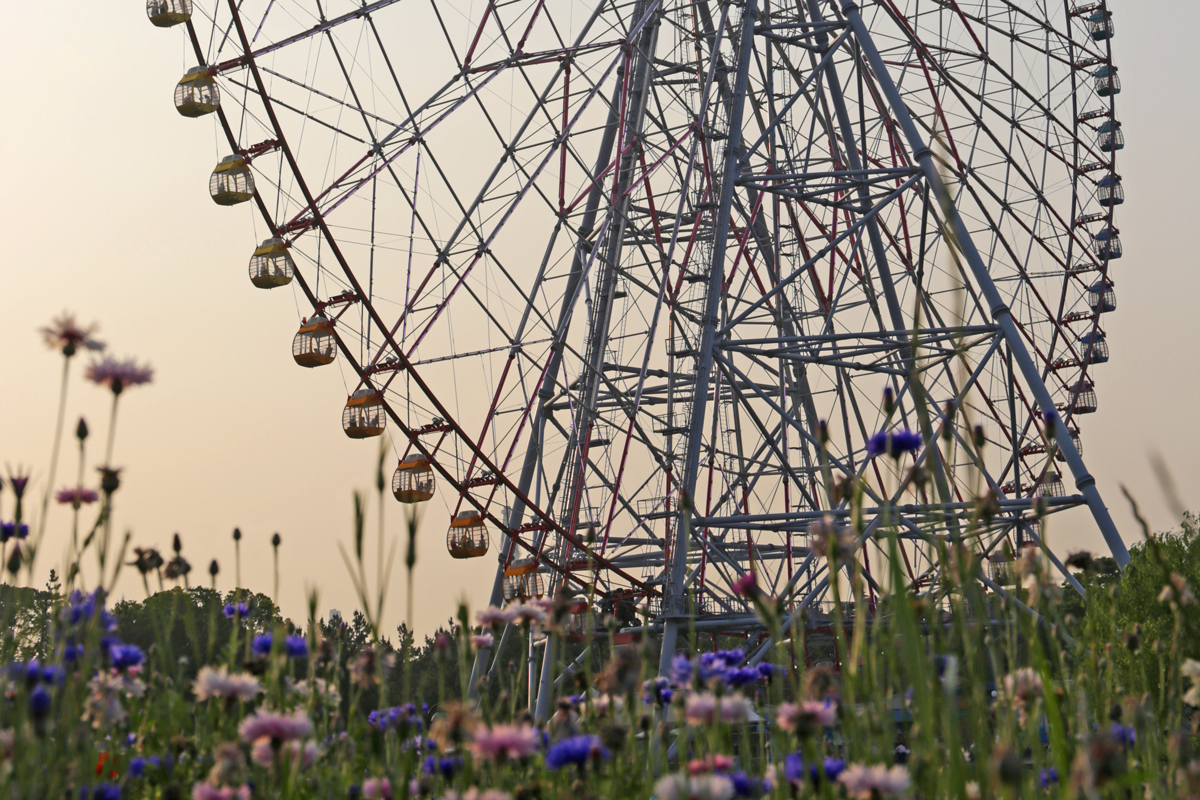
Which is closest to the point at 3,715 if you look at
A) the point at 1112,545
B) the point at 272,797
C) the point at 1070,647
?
the point at 272,797

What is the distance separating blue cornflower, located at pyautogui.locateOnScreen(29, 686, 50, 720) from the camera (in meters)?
2.33

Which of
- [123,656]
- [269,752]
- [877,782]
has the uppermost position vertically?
[123,656]

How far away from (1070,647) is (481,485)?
561 inches

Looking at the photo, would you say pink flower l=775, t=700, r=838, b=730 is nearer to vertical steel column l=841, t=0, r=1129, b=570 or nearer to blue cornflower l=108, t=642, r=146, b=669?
blue cornflower l=108, t=642, r=146, b=669

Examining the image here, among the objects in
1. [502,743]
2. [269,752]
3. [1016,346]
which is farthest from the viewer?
[1016,346]

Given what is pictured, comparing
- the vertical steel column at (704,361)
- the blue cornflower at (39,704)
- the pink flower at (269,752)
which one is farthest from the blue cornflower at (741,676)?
the vertical steel column at (704,361)

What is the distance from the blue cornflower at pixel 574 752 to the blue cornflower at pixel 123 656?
1.28 meters

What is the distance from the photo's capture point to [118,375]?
2457 millimetres

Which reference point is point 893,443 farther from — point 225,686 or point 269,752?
point 225,686

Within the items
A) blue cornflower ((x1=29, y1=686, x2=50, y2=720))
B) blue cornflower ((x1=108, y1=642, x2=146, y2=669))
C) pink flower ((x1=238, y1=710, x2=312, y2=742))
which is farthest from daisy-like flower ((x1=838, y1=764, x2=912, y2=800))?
blue cornflower ((x1=108, y1=642, x2=146, y2=669))

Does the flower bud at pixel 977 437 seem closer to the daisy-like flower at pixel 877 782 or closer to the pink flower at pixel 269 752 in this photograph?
the daisy-like flower at pixel 877 782

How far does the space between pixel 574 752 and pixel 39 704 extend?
3.46 feet

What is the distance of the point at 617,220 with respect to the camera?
1761 cm

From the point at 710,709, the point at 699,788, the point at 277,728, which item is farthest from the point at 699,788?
the point at 277,728
